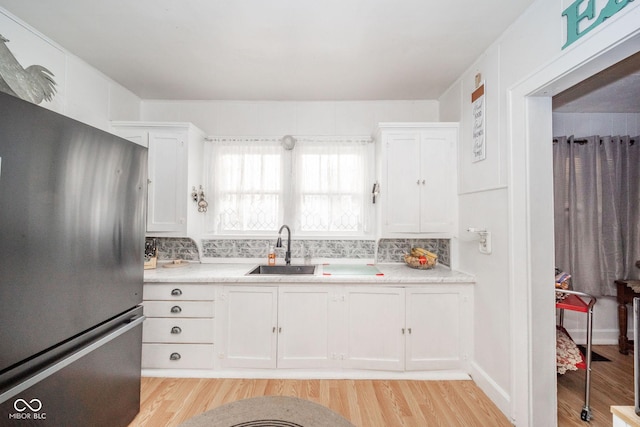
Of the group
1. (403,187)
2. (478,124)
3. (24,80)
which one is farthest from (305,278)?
(24,80)

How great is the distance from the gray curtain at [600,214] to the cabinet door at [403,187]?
172 cm

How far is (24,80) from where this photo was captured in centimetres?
192

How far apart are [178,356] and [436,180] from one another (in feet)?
9.19

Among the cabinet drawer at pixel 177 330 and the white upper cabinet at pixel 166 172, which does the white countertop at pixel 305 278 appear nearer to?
the cabinet drawer at pixel 177 330

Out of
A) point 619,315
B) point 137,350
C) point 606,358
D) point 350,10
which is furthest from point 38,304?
point 619,315

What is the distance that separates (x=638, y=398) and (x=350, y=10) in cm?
222

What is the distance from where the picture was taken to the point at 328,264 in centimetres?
302

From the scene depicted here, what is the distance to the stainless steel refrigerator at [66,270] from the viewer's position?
1.05m

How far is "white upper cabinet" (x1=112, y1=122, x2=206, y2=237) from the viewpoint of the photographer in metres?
2.67

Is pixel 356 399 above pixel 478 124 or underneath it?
underneath

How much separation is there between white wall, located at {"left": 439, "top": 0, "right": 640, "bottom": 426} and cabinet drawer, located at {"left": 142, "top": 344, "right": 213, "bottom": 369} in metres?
2.29

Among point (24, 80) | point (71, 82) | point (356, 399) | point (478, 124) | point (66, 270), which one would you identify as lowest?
point (356, 399)

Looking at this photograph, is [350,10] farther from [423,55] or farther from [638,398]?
[638,398]

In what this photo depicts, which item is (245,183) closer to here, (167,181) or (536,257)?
(167,181)
